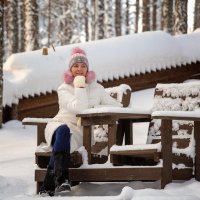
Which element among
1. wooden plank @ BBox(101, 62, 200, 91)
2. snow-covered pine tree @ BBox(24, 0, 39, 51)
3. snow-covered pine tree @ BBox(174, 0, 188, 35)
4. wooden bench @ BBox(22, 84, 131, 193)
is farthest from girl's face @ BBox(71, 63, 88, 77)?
snow-covered pine tree @ BBox(24, 0, 39, 51)

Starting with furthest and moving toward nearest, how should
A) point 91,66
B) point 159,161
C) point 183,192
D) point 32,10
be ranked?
point 32,10 → point 91,66 → point 159,161 → point 183,192

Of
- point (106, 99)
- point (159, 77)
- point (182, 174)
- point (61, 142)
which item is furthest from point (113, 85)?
point (61, 142)

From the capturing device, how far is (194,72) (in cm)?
1273

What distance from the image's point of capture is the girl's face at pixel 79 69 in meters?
5.40

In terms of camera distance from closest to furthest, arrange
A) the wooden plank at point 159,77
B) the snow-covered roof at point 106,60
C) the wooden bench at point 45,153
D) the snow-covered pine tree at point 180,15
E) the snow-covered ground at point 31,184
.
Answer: the snow-covered ground at point 31,184
the wooden bench at point 45,153
the snow-covered roof at point 106,60
the wooden plank at point 159,77
the snow-covered pine tree at point 180,15

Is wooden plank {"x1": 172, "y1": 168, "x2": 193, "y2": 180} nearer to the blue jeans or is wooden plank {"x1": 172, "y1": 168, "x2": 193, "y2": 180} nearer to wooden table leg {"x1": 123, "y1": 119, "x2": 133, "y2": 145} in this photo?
wooden table leg {"x1": 123, "y1": 119, "x2": 133, "y2": 145}

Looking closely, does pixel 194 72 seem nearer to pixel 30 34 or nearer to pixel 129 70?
pixel 129 70

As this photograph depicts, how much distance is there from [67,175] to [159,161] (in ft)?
2.86

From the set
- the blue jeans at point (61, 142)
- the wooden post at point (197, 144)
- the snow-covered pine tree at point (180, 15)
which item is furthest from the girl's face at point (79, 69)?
the snow-covered pine tree at point (180, 15)

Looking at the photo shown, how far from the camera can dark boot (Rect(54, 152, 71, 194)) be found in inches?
181

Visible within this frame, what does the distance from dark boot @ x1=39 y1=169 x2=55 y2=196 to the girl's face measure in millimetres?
1194

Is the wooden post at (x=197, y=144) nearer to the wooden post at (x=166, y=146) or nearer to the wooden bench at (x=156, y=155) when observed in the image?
the wooden bench at (x=156, y=155)

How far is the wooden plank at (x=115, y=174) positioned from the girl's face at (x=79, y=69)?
3.63 ft

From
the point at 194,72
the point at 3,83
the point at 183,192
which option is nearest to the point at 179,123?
the point at 183,192
